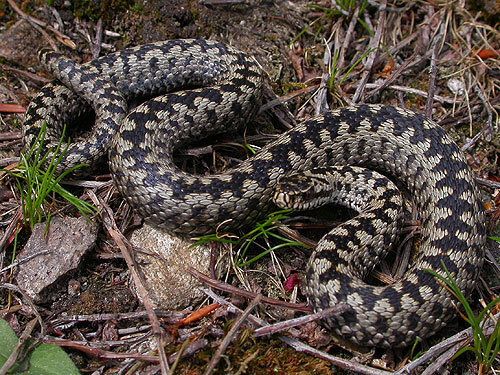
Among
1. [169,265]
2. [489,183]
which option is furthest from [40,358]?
[489,183]

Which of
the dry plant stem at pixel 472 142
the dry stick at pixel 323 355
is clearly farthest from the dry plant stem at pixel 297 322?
the dry plant stem at pixel 472 142

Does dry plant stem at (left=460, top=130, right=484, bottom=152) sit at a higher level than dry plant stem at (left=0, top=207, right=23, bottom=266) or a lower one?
higher

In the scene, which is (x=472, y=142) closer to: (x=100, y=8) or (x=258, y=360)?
(x=258, y=360)

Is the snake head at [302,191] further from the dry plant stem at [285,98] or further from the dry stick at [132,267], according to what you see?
the dry stick at [132,267]

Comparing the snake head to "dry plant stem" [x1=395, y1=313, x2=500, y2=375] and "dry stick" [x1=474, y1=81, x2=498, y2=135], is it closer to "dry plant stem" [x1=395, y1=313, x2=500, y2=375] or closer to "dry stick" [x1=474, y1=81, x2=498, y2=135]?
"dry plant stem" [x1=395, y1=313, x2=500, y2=375]

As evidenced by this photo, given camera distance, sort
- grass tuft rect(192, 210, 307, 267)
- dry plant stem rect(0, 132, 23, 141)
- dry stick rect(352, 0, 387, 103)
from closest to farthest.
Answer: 1. grass tuft rect(192, 210, 307, 267)
2. dry plant stem rect(0, 132, 23, 141)
3. dry stick rect(352, 0, 387, 103)

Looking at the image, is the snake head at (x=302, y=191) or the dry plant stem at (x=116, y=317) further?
the snake head at (x=302, y=191)

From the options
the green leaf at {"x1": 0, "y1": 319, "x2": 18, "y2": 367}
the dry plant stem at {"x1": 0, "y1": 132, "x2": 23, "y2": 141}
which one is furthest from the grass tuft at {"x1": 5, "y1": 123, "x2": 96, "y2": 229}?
the green leaf at {"x1": 0, "y1": 319, "x2": 18, "y2": 367}
